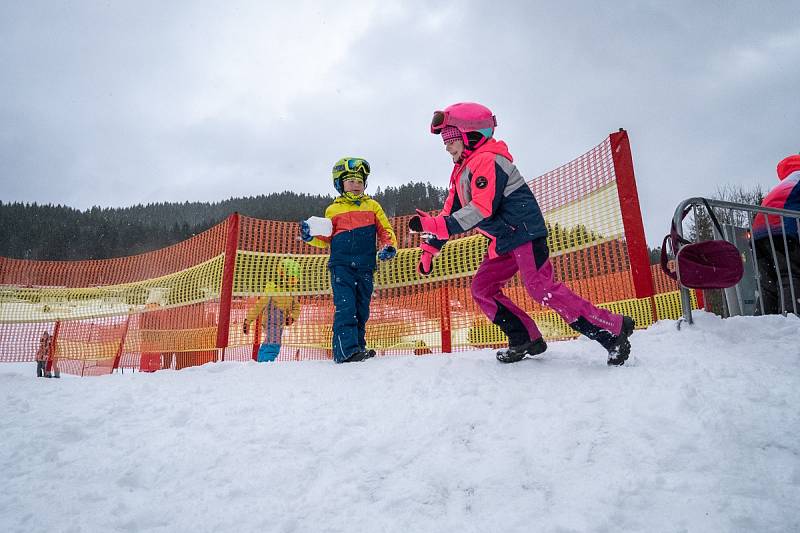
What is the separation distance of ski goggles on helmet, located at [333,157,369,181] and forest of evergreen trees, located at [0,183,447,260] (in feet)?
138

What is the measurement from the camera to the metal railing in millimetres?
3191

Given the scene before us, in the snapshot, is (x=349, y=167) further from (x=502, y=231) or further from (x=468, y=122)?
(x=502, y=231)

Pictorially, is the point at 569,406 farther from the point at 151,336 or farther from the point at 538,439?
the point at 151,336

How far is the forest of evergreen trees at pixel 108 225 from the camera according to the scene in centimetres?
5491

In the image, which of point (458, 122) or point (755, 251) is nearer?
point (458, 122)

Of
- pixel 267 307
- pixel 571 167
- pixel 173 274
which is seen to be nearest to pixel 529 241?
pixel 571 167

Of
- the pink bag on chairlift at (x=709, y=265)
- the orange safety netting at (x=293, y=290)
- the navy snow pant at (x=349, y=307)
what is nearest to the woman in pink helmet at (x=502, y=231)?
the pink bag on chairlift at (x=709, y=265)

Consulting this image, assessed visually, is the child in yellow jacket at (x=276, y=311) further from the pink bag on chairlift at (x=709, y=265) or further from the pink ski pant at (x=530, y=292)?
the pink bag on chairlift at (x=709, y=265)

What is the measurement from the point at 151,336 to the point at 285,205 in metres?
62.9

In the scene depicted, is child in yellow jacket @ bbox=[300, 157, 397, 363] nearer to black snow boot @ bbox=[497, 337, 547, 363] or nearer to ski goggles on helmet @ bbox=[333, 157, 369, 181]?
ski goggles on helmet @ bbox=[333, 157, 369, 181]

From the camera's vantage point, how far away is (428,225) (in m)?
2.80

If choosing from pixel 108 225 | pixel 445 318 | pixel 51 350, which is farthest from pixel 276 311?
pixel 108 225

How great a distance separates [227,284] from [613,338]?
14.7ft

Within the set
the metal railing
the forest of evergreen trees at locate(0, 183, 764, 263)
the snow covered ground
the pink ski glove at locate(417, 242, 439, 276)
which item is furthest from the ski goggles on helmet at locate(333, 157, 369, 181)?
the forest of evergreen trees at locate(0, 183, 764, 263)
